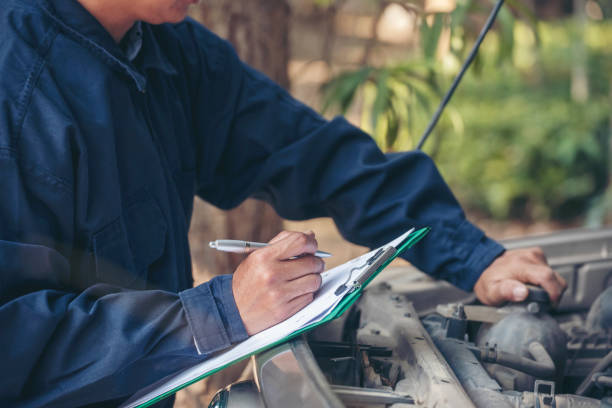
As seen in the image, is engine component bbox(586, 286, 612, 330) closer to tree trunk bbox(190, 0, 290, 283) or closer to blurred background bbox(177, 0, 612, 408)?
blurred background bbox(177, 0, 612, 408)

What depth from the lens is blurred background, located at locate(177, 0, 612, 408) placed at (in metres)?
2.44

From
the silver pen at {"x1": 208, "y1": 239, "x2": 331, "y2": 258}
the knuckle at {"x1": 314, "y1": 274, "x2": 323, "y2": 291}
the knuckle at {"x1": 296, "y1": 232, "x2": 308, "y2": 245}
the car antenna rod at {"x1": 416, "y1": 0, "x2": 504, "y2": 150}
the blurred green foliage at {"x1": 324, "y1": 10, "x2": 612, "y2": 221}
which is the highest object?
the car antenna rod at {"x1": 416, "y1": 0, "x2": 504, "y2": 150}

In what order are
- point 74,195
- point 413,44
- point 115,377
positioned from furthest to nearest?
point 413,44 → point 74,195 → point 115,377

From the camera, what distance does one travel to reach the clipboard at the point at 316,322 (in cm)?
90

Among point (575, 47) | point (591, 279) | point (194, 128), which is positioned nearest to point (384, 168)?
point (194, 128)

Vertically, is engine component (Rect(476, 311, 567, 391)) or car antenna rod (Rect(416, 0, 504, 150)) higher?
car antenna rod (Rect(416, 0, 504, 150))

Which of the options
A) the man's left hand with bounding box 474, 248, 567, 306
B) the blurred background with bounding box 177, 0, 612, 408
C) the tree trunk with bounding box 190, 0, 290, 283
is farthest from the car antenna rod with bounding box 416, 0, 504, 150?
the tree trunk with bounding box 190, 0, 290, 283

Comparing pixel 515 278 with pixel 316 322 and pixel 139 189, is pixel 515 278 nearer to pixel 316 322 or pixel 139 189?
pixel 316 322

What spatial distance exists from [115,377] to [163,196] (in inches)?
17.0

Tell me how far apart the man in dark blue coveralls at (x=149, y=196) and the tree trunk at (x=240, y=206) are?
609mm

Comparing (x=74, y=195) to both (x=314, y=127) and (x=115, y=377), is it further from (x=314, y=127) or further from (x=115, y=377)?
(x=314, y=127)

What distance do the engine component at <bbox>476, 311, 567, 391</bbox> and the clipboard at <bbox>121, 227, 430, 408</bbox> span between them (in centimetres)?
34

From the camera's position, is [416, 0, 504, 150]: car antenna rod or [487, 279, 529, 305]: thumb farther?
[416, 0, 504, 150]: car antenna rod

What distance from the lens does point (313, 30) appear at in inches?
133
